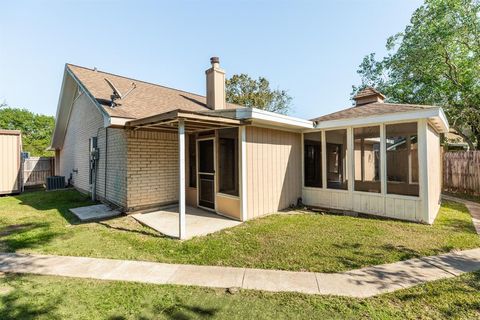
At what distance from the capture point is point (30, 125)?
30828 mm

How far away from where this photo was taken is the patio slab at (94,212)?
6600 millimetres

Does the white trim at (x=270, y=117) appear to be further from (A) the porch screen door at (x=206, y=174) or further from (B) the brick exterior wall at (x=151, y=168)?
(B) the brick exterior wall at (x=151, y=168)

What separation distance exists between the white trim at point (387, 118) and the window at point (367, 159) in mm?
301

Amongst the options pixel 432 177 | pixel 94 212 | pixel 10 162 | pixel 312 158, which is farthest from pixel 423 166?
pixel 10 162

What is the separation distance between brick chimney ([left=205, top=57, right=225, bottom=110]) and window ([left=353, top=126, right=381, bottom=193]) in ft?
17.4

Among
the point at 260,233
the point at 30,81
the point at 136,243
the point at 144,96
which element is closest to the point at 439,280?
the point at 260,233

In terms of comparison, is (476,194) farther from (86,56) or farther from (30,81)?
(30,81)

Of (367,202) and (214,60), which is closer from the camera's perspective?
(367,202)

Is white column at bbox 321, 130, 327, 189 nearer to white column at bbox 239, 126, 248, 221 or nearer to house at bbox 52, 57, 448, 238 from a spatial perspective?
house at bbox 52, 57, 448, 238

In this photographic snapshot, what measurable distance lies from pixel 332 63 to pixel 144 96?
34.8 feet

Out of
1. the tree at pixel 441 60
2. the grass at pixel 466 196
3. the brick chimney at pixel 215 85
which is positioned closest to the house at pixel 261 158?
the brick chimney at pixel 215 85

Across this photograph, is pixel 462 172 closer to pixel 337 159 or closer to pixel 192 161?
pixel 337 159

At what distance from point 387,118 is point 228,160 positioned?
4463 mm

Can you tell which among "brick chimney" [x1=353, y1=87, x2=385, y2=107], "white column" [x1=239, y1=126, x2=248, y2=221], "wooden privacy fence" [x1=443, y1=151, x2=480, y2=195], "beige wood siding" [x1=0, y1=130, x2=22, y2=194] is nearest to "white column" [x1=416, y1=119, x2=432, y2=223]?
"brick chimney" [x1=353, y1=87, x2=385, y2=107]
